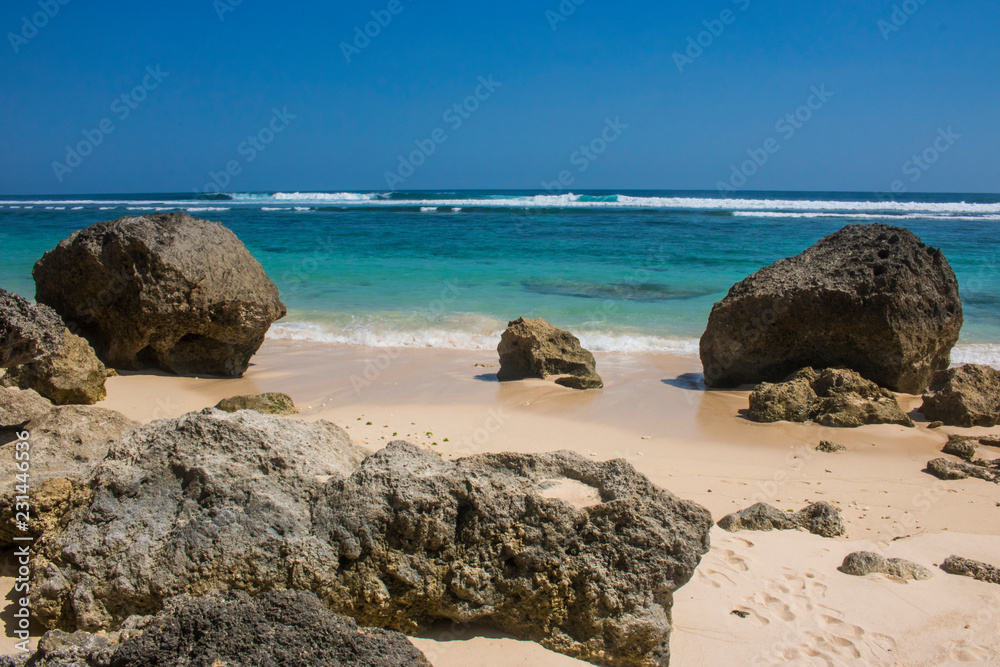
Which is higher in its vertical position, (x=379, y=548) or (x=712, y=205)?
(x=712, y=205)

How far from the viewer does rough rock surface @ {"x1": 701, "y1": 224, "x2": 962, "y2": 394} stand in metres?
6.52

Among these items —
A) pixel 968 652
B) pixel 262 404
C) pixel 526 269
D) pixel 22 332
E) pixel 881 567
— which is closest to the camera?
pixel 968 652

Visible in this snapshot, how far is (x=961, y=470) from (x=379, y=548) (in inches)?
175

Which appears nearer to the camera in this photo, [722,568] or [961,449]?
[722,568]

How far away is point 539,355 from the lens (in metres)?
7.17

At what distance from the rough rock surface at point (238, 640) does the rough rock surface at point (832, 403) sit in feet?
15.8

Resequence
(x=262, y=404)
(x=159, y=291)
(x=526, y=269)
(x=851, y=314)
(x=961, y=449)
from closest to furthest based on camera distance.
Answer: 1. (x=961, y=449)
2. (x=262, y=404)
3. (x=159, y=291)
4. (x=851, y=314)
5. (x=526, y=269)

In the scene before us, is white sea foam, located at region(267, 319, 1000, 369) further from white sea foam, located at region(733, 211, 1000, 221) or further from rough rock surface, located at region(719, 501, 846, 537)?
white sea foam, located at region(733, 211, 1000, 221)

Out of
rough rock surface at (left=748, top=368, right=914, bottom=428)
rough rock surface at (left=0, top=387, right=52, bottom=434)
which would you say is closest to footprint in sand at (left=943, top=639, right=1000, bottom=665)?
rough rock surface at (left=748, top=368, right=914, bottom=428)

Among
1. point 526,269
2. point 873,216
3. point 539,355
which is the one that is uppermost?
point 873,216

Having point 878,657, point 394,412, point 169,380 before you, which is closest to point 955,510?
point 878,657

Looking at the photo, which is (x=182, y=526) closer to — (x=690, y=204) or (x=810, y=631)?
(x=810, y=631)

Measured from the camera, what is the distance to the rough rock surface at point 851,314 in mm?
6523

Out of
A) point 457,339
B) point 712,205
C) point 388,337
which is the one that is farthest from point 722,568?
point 712,205
